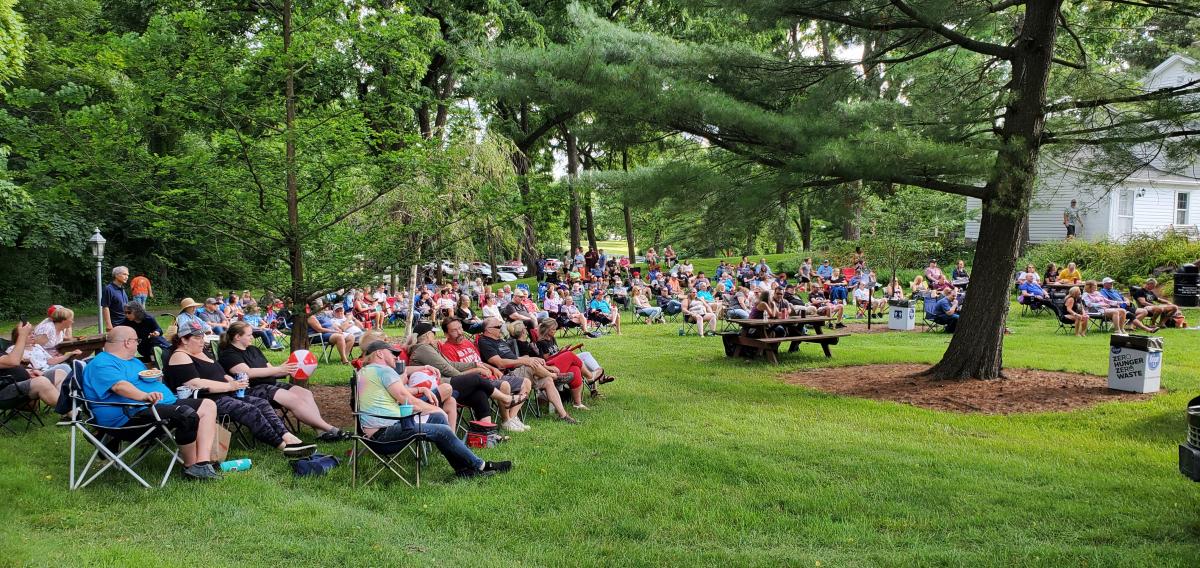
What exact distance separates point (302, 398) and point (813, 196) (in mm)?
6333

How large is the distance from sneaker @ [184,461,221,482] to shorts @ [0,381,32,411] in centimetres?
254

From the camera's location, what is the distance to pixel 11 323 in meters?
19.6

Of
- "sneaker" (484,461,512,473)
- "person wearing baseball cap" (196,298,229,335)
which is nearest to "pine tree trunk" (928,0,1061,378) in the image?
"sneaker" (484,461,512,473)

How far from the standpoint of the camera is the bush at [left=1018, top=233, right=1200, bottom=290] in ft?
68.1

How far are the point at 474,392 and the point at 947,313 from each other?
452 inches

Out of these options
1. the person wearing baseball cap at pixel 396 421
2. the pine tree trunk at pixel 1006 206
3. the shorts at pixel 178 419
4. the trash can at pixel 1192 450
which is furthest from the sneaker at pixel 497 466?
the pine tree trunk at pixel 1006 206

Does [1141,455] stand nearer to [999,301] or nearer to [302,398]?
[999,301]

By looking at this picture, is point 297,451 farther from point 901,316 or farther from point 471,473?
point 901,316

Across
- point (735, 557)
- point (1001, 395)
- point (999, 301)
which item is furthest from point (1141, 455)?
point (735, 557)

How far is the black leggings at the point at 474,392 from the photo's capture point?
281 inches

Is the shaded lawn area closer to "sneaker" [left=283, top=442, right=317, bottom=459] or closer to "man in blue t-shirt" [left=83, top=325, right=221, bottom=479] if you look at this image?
"sneaker" [left=283, top=442, right=317, bottom=459]

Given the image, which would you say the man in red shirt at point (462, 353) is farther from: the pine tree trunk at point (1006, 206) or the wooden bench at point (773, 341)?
the pine tree trunk at point (1006, 206)

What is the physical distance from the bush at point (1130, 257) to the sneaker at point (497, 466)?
20.5 m

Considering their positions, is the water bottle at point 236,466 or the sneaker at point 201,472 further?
the water bottle at point 236,466
